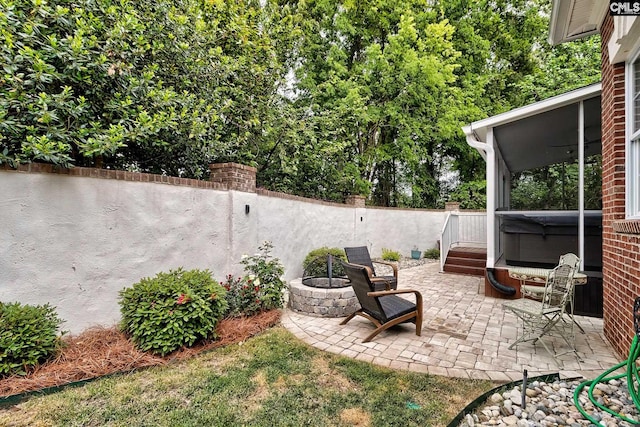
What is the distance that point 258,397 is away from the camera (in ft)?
8.84

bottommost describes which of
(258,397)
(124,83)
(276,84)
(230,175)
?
(258,397)

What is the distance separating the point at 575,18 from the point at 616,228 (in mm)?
2933

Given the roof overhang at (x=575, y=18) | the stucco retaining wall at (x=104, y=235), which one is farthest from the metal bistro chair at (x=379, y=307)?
the roof overhang at (x=575, y=18)

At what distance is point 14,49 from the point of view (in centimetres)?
316

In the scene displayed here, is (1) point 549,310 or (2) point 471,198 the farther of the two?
(2) point 471,198

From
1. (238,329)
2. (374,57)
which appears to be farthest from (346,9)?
(238,329)

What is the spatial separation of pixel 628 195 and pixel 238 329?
4.75 metres

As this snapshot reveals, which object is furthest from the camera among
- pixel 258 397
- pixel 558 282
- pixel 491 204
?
pixel 491 204

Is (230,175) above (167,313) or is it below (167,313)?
above

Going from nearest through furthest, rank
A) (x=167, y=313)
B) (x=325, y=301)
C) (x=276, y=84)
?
(x=167, y=313), (x=325, y=301), (x=276, y=84)

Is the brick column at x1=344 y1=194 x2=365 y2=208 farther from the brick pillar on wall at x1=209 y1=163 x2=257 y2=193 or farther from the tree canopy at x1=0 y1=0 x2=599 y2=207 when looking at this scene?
the brick pillar on wall at x1=209 y1=163 x2=257 y2=193

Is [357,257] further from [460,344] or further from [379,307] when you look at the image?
[460,344]

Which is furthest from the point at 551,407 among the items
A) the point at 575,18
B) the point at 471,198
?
the point at 471,198

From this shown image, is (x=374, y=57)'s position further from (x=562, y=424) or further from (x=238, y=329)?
(x=562, y=424)
